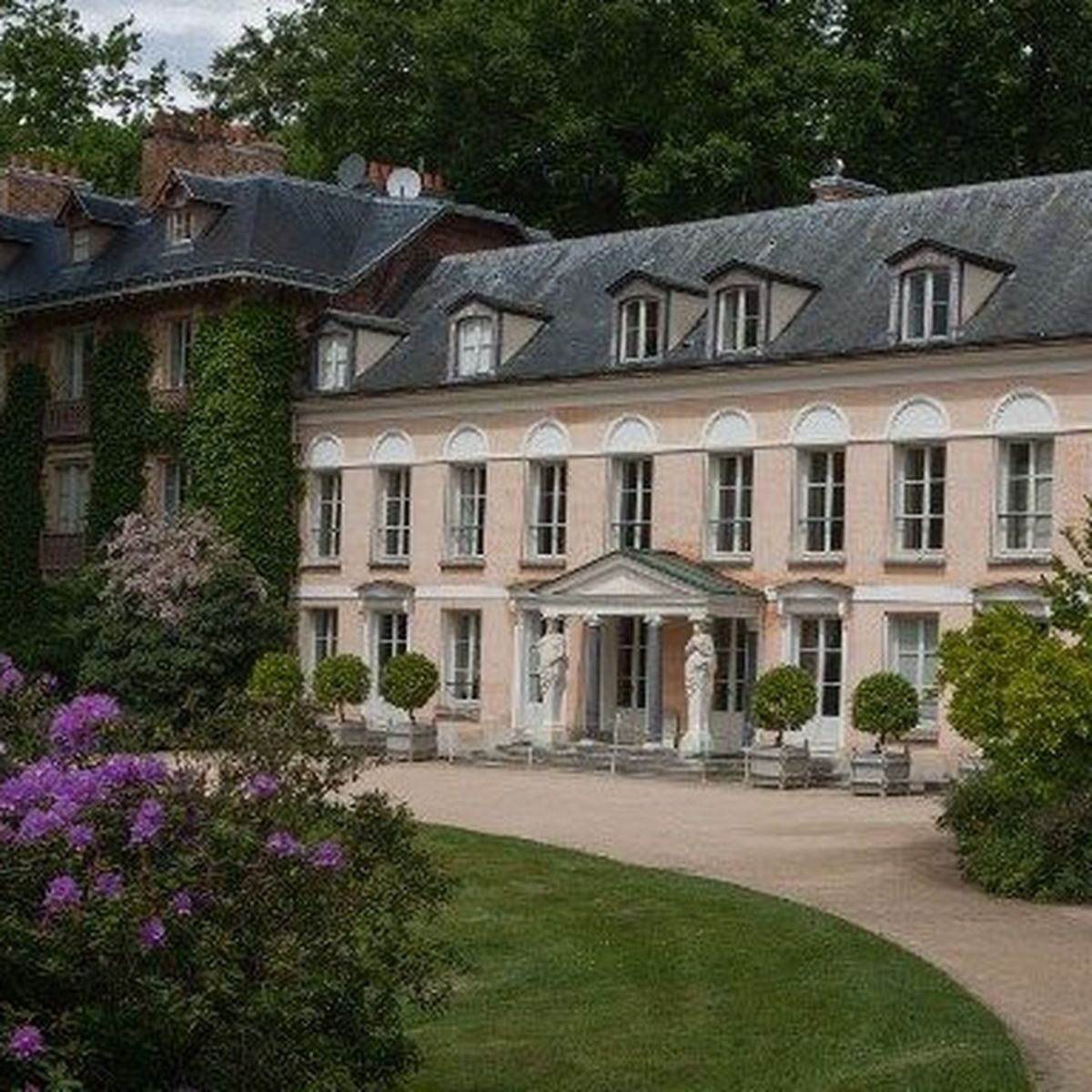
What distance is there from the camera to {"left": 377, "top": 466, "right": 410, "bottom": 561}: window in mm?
40844

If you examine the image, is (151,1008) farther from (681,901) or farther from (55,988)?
(681,901)

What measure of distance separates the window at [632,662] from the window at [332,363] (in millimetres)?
7828

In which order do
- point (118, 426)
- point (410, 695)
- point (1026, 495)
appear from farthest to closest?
point (118, 426) → point (410, 695) → point (1026, 495)

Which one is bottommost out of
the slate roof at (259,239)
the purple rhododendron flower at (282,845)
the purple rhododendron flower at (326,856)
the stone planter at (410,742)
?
the stone planter at (410,742)

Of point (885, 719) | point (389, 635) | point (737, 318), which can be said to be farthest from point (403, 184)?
point (885, 719)

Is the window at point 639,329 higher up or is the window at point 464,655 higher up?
the window at point 639,329

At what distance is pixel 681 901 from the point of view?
18484mm

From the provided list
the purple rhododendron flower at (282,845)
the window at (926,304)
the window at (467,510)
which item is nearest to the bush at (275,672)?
the window at (467,510)

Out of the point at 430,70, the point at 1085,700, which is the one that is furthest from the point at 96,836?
the point at 430,70

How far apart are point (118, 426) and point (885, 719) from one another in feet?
60.1

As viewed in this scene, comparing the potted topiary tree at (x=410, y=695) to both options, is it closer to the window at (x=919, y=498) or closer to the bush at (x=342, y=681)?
the bush at (x=342, y=681)

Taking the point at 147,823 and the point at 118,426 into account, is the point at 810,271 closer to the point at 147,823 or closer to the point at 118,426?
the point at 118,426

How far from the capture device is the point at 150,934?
9.45 m

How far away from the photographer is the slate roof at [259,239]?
4228cm
